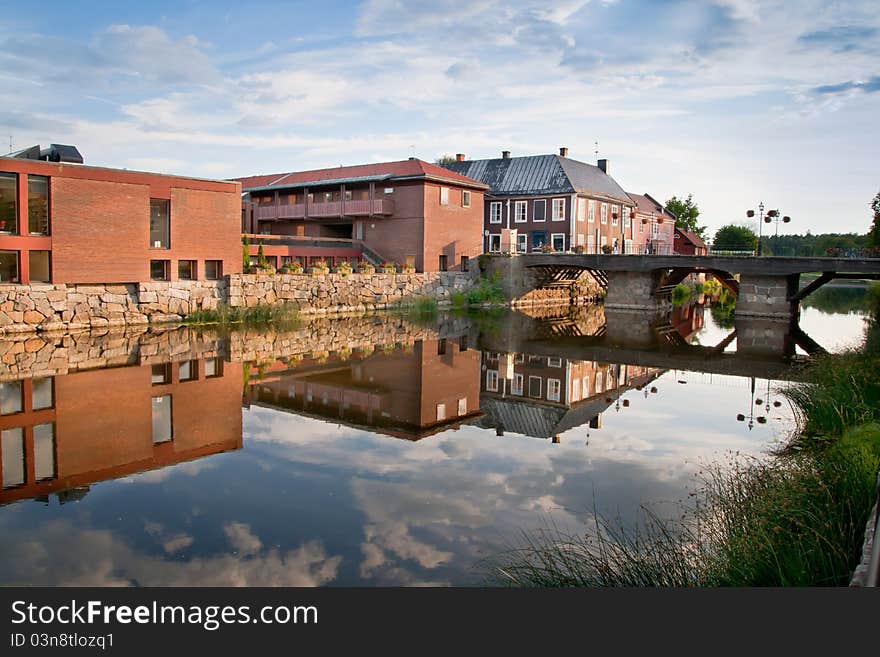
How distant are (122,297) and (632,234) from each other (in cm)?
5104

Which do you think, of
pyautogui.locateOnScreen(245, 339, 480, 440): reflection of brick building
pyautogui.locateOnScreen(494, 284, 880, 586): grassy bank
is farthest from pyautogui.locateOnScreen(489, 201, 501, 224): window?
pyautogui.locateOnScreen(494, 284, 880, 586): grassy bank

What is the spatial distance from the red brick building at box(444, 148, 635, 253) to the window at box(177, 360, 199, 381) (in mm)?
34253

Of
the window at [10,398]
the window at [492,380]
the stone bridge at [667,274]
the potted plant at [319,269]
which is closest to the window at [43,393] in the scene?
the window at [10,398]

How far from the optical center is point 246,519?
30.7 feet

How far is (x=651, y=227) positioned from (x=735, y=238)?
31.5 meters

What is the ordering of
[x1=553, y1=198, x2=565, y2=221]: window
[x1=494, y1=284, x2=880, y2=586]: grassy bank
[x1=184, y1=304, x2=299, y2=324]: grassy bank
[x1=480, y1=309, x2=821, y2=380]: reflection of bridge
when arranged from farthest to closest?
[x1=553, y1=198, x2=565, y2=221]: window
[x1=184, y1=304, x2=299, y2=324]: grassy bank
[x1=480, y1=309, x2=821, y2=380]: reflection of bridge
[x1=494, y1=284, x2=880, y2=586]: grassy bank

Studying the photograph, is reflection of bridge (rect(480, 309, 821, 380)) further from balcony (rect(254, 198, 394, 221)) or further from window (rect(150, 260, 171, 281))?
window (rect(150, 260, 171, 281))

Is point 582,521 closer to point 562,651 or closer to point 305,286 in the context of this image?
point 562,651

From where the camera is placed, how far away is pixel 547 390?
2039cm

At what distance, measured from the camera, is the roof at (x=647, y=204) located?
256 feet

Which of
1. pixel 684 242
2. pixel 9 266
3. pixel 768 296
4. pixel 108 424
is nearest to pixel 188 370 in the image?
pixel 108 424

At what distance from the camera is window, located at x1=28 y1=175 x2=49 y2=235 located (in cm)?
2866

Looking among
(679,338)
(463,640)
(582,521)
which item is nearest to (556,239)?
(679,338)

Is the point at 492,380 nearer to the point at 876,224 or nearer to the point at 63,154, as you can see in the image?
the point at 63,154
